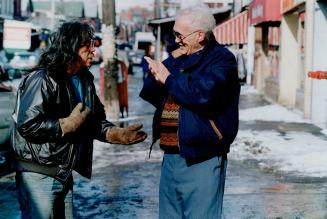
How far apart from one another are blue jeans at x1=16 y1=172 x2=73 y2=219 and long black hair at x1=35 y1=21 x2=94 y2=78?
2.00ft

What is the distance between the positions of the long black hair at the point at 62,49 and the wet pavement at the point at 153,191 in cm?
317

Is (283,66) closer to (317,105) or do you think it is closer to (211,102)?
(317,105)

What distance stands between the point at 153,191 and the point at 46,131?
4480 millimetres

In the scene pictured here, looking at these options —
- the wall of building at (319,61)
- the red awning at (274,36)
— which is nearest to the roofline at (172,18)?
the red awning at (274,36)

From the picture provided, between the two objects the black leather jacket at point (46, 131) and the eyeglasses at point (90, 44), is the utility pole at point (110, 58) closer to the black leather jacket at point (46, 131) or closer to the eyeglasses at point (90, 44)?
the eyeglasses at point (90, 44)

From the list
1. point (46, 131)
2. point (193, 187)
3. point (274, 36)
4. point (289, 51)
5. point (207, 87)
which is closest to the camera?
point (46, 131)

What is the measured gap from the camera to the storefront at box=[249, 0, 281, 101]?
19.2 m

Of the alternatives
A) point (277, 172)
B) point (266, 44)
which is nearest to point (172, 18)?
point (266, 44)

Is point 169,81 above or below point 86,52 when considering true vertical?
below

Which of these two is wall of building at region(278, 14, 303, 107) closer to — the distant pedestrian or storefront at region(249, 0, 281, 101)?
storefront at region(249, 0, 281, 101)

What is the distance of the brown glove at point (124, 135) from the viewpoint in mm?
4418

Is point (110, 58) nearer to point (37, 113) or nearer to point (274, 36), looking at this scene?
point (274, 36)

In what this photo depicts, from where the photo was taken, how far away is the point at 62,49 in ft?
13.7

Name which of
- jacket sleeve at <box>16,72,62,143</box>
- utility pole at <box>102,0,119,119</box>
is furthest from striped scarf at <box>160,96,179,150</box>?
utility pole at <box>102,0,119,119</box>
